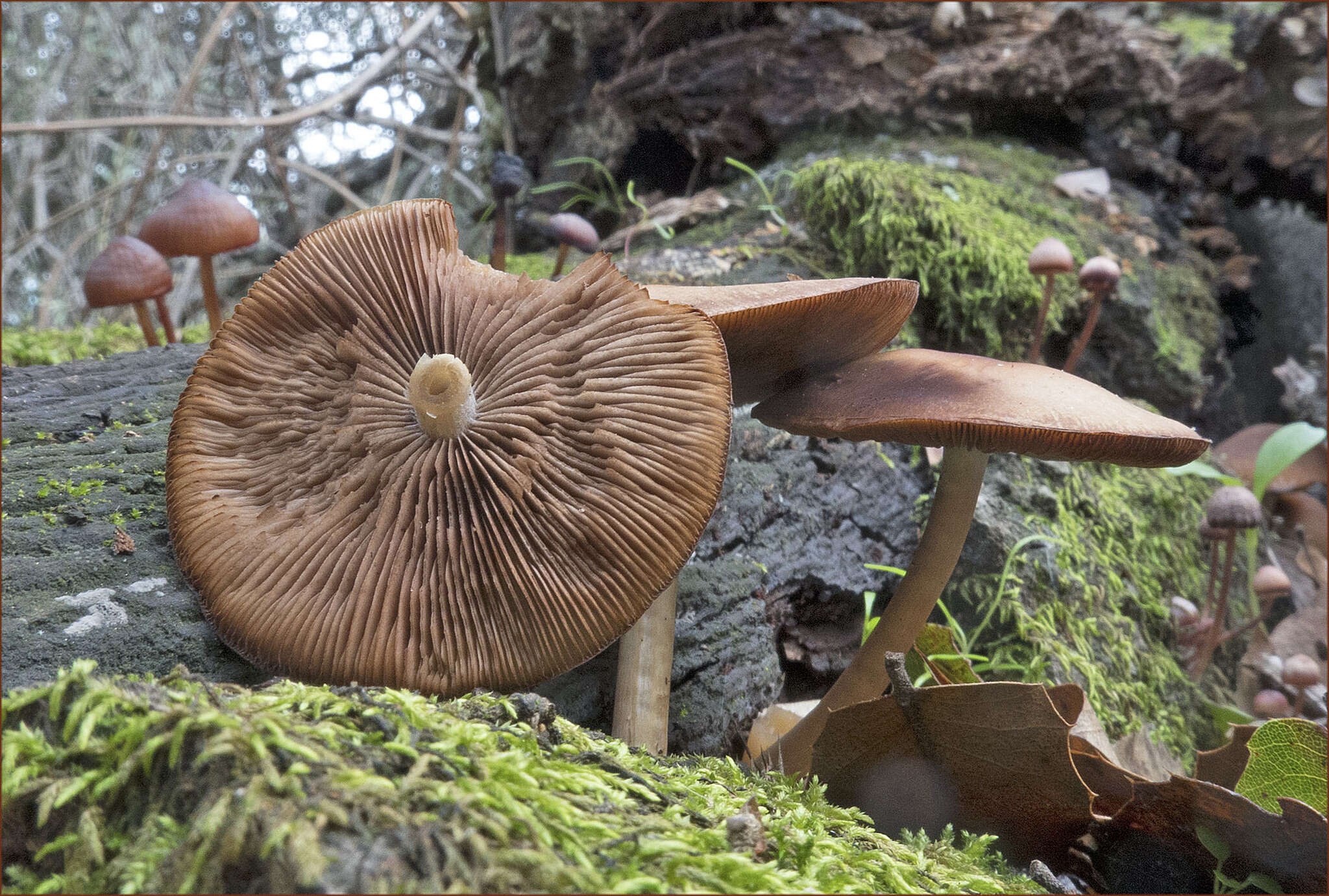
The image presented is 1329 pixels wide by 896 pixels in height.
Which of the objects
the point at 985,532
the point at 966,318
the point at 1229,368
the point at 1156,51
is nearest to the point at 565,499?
the point at 985,532

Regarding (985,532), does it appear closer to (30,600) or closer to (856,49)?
(30,600)

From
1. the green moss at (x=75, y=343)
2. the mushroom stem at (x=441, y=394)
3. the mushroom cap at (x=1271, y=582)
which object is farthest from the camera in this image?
the green moss at (x=75, y=343)

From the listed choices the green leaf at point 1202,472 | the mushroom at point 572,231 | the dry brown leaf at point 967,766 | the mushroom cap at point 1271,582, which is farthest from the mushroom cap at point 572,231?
the mushroom cap at point 1271,582

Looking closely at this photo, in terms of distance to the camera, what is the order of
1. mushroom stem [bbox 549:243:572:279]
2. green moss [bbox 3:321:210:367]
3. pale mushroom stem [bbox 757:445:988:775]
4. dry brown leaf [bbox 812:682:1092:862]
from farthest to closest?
1. mushroom stem [bbox 549:243:572:279]
2. green moss [bbox 3:321:210:367]
3. pale mushroom stem [bbox 757:445:988:775]
4. dry brown leaf [bbox 812:682:1092:862]

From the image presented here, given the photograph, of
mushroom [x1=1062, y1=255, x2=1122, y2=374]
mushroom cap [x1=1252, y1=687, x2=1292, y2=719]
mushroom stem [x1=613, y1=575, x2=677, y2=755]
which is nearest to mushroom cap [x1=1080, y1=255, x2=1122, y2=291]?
mushroom [x1=1062, y1=255, x2=1122, y2=374]

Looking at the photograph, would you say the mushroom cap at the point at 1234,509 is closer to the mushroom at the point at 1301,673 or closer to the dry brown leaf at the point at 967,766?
the mushroom at the point at 1301,673

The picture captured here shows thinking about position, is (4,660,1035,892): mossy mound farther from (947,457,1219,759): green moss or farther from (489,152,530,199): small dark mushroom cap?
(489,152,530,199): small dark mushroom cap
